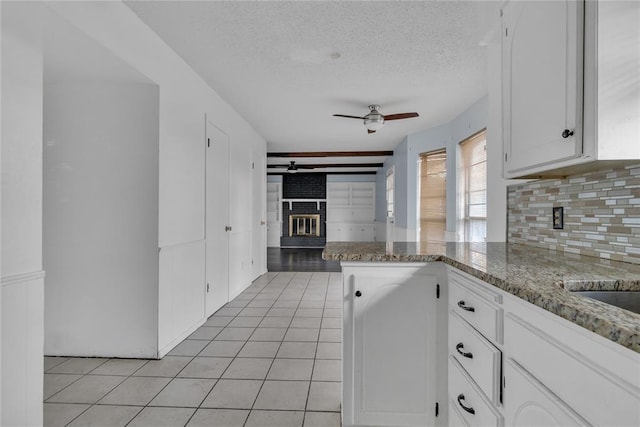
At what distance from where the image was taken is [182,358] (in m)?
2.59

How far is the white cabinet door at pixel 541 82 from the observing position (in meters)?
1.21

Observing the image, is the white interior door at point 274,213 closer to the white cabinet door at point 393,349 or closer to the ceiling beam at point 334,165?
the ceiling beam at point 334,165

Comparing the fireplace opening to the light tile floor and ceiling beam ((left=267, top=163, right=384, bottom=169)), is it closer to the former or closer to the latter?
ceiling beam ((left=267, top=163, right=384, bottom=169))

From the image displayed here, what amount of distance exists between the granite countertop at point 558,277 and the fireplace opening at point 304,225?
8870mm

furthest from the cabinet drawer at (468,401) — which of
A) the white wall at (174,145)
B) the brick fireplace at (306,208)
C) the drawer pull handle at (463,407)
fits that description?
the brick fireplace at (306,208)

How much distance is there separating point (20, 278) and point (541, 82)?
7.85 feet

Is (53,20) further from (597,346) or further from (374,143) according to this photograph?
(374,143)

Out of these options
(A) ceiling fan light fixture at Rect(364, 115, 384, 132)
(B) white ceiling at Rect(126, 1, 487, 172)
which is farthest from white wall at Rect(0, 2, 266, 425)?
(A) ceiling fan light fixture at Rect(364, 115, 384, 132)

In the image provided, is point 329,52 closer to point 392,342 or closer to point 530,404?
point 392,342

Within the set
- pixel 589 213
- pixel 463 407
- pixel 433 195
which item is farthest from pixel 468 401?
pixel 433 195

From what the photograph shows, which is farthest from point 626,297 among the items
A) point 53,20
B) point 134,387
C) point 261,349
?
point 53,20

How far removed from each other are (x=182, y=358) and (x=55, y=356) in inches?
38.4

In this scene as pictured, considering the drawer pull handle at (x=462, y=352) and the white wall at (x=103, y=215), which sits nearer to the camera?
the drawer pull handle at (x=462, y=352)

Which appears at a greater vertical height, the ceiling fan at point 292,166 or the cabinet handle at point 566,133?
the ceiling fan at point 292,166
